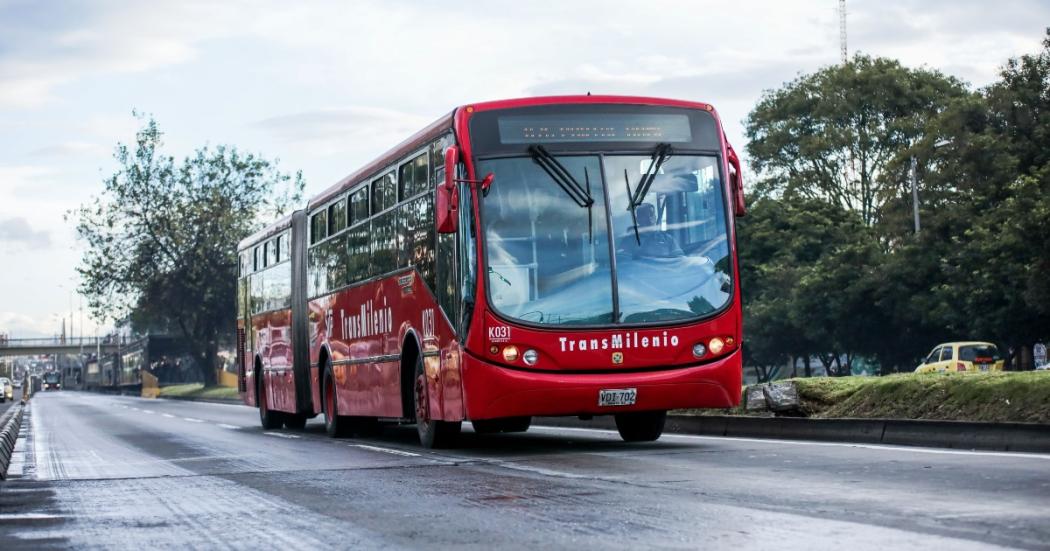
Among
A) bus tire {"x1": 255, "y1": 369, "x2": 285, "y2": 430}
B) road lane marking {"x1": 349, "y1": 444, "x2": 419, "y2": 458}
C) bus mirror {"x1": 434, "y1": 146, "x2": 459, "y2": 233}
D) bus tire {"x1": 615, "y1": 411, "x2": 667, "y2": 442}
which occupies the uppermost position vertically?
bus mirror {"x1": 434, "y1": 146, "x2": 459, "y2": 233}

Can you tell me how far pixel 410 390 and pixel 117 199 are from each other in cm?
6263

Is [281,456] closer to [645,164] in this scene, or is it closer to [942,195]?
[645,164]

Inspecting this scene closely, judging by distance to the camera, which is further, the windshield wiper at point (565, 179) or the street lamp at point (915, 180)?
the street lamp at point (915, 180)

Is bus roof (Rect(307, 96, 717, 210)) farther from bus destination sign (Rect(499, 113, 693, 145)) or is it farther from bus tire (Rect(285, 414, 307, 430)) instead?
bus tire (Rect(285, 414, 307, 430))

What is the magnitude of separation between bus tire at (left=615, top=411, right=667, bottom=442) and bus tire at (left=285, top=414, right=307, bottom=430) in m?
11.1

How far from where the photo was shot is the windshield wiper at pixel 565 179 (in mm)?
15680

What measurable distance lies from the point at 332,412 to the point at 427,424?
17.7 ft

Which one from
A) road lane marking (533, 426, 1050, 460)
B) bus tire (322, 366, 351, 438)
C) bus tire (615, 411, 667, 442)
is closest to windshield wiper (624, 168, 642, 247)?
road lane marking (533, 426, 1050, 460)

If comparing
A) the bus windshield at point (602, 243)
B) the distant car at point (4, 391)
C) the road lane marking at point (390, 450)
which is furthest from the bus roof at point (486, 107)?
the distant car at point (4, 391)

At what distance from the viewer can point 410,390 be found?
18484 millimetres

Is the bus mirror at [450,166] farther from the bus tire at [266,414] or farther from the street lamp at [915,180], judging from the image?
the street lamp at [915,180]

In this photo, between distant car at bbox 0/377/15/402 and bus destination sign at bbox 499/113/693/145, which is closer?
bus destination sign at bbox 499/113/693/145

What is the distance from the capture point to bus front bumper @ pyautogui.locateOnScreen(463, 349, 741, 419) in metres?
15.3

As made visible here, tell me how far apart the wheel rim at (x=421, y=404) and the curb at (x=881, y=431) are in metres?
4.01
